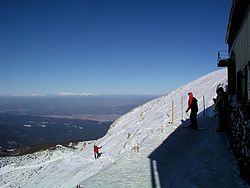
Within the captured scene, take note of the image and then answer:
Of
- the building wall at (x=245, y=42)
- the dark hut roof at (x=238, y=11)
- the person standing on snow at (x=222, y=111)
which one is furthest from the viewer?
the person standing on snow at (x=222, y=111)

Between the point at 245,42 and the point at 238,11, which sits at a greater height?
the point at 238,11

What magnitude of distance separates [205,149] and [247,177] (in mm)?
3497

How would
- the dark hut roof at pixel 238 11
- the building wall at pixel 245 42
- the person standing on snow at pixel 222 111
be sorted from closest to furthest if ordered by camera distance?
the building wall at pixel 245 42 → the dark hut roof at pixel 238 11 → the person standing on snow at pixel 222 111

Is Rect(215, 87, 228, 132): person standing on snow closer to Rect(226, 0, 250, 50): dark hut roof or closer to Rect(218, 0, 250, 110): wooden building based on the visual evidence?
Rect(218, 0, 250, 110): wooden building

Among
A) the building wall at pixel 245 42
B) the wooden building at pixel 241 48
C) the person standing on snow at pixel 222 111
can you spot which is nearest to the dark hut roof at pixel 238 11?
the wooden building at pixel 241 48

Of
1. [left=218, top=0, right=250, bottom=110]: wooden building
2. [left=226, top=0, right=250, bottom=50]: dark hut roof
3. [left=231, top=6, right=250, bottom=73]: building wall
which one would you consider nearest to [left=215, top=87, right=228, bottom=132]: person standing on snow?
[left=218, top=0, right=250, bottom=110]: wooden building

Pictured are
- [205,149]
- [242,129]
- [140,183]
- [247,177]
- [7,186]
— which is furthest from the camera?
[7,186]

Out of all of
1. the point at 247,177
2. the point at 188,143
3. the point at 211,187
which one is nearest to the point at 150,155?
the point at 188,143

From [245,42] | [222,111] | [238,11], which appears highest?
[238,11]

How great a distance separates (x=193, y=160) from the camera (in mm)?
10344

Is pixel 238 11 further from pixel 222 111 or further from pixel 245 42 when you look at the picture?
pixel 222 111

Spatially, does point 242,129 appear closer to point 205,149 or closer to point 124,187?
point 205,149

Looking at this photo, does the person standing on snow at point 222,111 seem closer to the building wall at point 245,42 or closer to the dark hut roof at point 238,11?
the building wall at point 245,42

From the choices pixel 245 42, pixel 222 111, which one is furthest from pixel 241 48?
pixel 222 111
